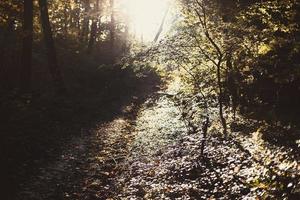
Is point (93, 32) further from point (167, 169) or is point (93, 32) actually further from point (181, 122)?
point (167, 169)

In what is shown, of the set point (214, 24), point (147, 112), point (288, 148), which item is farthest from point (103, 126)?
point (288, 148)

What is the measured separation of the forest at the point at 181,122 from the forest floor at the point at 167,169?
37 millimetres

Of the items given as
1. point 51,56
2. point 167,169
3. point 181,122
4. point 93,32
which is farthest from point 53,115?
point 93,32

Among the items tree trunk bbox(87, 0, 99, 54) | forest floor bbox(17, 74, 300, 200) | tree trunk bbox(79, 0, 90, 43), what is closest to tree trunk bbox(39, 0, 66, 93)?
forest floor bbox(17, 74, 300, 200)

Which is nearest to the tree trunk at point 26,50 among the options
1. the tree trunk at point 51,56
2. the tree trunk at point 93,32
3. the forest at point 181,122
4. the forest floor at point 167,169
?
the forest at point 181,122

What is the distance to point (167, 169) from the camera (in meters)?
12.5

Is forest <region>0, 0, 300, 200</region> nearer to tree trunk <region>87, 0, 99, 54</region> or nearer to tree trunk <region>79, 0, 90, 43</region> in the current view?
tree trunk <region>87, 0, 99, 54</region>

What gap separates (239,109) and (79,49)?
17.5 metres

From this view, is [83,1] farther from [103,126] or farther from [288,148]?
[288,148]

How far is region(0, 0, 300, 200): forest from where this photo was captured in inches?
424

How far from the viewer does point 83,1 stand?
39.6 meters

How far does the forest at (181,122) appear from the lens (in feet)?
35.4

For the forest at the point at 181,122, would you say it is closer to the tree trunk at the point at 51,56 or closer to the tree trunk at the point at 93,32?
the tree trunk at the point at 51,56

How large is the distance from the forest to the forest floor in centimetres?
4
